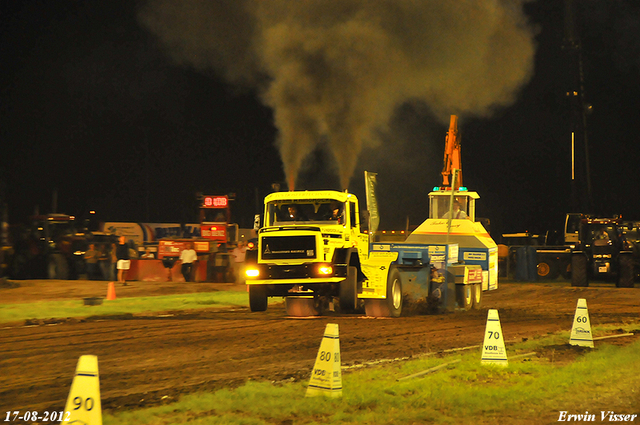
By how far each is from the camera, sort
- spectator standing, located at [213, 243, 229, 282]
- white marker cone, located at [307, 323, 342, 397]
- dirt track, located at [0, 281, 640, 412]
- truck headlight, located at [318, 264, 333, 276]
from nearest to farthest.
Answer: white marker cone, located at [307, 323, 342, 397] < dirt track, located at [0, 281, 640, 412] < truck headlight, located at [318, 264, 333, 276] < spectator standing, located at [213, 243, 229, 282]

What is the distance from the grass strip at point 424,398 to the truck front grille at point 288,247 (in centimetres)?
573

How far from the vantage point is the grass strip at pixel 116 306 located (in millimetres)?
18219

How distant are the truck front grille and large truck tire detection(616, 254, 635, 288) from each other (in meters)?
18.4

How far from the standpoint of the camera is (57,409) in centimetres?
778

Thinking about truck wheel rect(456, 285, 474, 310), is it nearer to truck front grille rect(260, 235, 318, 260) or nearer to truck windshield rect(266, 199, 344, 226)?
truck windshield rect(266, 199, 344, 226)

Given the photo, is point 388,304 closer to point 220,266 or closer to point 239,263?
point 239,263

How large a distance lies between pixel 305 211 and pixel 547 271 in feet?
71.5

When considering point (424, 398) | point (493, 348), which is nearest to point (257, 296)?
point (493, 348)

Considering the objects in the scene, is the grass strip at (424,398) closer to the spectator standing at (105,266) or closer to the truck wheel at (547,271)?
the spectator standing at (105,266)

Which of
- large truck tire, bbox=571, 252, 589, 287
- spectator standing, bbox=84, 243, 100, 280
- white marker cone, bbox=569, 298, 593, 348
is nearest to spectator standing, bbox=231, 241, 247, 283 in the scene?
spectator standing, bbox=84, 243, 100, 280

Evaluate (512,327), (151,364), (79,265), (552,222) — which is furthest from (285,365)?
(552,222)

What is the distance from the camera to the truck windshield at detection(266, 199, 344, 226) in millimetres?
16781

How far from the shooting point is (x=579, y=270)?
30422 millimetres

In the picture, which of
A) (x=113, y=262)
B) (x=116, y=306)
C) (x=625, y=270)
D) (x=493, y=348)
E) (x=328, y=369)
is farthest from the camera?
(x=113, y=262)
